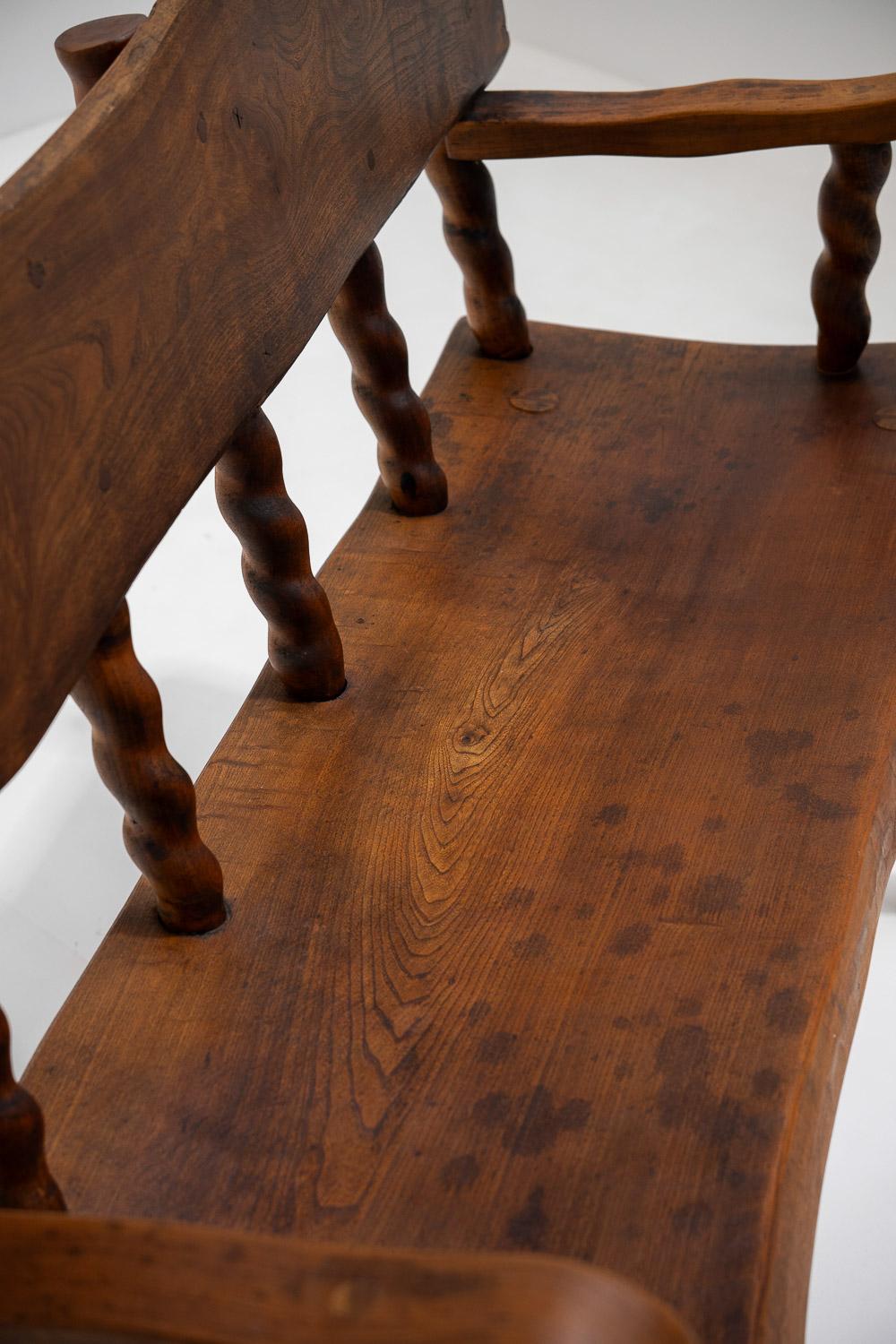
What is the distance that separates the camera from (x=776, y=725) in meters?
1.16

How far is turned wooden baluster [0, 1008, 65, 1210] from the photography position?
31.8 inches

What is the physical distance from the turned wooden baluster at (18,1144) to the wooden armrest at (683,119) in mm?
945

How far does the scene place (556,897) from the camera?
106 centimetres

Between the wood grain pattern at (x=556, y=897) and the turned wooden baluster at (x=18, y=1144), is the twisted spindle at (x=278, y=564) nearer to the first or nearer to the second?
the wood grain pattern at (x=556, y=897)

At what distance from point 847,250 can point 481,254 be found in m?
0.34

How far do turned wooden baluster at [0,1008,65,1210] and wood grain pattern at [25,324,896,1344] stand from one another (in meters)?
0.08

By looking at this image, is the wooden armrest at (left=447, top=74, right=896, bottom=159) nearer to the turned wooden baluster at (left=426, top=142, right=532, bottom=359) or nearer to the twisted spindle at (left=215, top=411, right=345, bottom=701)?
the turned wooden baluster at (left=426, top=142, right=532, bottom=359)

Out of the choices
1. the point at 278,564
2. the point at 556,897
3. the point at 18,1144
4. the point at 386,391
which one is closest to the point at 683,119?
the point at 386,391

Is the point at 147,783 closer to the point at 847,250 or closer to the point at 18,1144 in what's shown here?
the point at 18,1144

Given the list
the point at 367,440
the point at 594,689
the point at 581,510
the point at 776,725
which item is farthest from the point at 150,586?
the point at 776,725

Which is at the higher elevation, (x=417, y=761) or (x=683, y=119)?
(x=683, y=119)

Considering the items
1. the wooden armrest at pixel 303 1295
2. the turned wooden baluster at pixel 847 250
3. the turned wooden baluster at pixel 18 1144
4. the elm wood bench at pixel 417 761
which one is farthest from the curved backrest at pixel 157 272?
the turned wooden baluster at pixel 847 250

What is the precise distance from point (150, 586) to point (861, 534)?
990 millimetres

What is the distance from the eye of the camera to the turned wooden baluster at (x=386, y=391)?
133 centimetres
